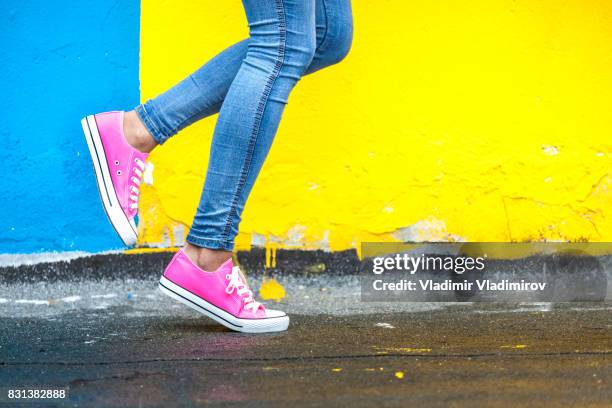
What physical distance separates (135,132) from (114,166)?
0.10m

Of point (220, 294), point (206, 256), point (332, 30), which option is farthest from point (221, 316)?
point (332, 30)

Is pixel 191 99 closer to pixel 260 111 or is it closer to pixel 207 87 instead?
pixel 207 87

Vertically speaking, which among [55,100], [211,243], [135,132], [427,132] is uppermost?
[55,100]

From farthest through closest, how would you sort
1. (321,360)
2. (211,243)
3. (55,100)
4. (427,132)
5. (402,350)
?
(427,132) → (55,100) → (211,243) → (402,350) → (321,360)

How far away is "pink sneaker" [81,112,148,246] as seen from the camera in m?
2.20

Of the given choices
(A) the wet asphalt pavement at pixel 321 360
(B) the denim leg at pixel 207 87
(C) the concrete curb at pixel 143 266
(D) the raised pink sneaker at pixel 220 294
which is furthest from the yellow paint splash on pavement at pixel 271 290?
(B) the denim leg at pixel 207 87

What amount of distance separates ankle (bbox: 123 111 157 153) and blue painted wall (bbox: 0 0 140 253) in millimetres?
580

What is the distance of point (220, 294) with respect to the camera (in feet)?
7.31

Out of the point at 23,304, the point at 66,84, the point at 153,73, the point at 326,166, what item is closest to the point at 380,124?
the point at 326,166

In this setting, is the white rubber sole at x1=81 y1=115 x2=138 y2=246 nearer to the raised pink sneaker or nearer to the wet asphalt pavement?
the raised pink sneaker

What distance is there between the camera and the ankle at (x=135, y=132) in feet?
7.27

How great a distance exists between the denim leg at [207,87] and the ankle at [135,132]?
0.01 meters

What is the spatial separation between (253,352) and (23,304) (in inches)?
39.1

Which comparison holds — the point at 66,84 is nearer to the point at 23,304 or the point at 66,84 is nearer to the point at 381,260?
the point at 23,304
